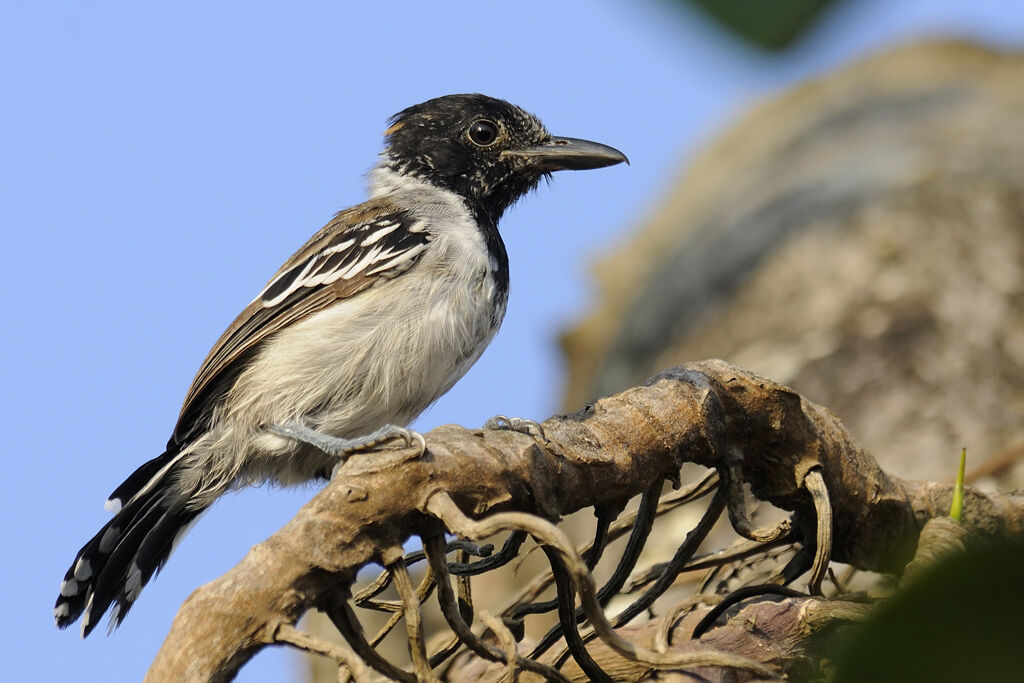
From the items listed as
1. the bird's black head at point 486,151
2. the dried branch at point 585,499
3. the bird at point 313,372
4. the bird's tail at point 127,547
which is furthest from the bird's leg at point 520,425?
the bird's black head at point 486,151

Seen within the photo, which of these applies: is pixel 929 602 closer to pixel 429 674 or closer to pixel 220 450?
pixel 429 674

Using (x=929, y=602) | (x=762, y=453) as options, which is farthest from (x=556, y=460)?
(x=929, y=602)

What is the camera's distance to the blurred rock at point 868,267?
5.37 m

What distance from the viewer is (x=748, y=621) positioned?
2.65m

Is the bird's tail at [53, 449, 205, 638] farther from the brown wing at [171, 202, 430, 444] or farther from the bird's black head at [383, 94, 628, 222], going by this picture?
the bird's black head at [383, 94, 628, 222]

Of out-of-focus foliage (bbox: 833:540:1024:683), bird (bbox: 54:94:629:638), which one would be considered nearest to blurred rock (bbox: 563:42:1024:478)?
bird (bbox: 54:94:629:638)

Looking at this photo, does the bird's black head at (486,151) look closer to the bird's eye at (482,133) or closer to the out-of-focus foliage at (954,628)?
the bird's eye at (482,133)

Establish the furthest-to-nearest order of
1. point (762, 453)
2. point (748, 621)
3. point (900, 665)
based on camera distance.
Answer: point (762, 453), point (748, 621), point (900, 665)

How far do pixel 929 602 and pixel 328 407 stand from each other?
144 inches

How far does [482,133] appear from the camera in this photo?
17.9ft

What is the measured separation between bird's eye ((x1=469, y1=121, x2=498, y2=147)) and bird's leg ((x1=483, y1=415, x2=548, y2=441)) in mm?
2789

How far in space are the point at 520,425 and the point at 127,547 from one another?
83.0 inches

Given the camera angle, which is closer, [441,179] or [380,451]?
[380,451]

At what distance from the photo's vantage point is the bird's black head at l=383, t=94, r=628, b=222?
538cm
